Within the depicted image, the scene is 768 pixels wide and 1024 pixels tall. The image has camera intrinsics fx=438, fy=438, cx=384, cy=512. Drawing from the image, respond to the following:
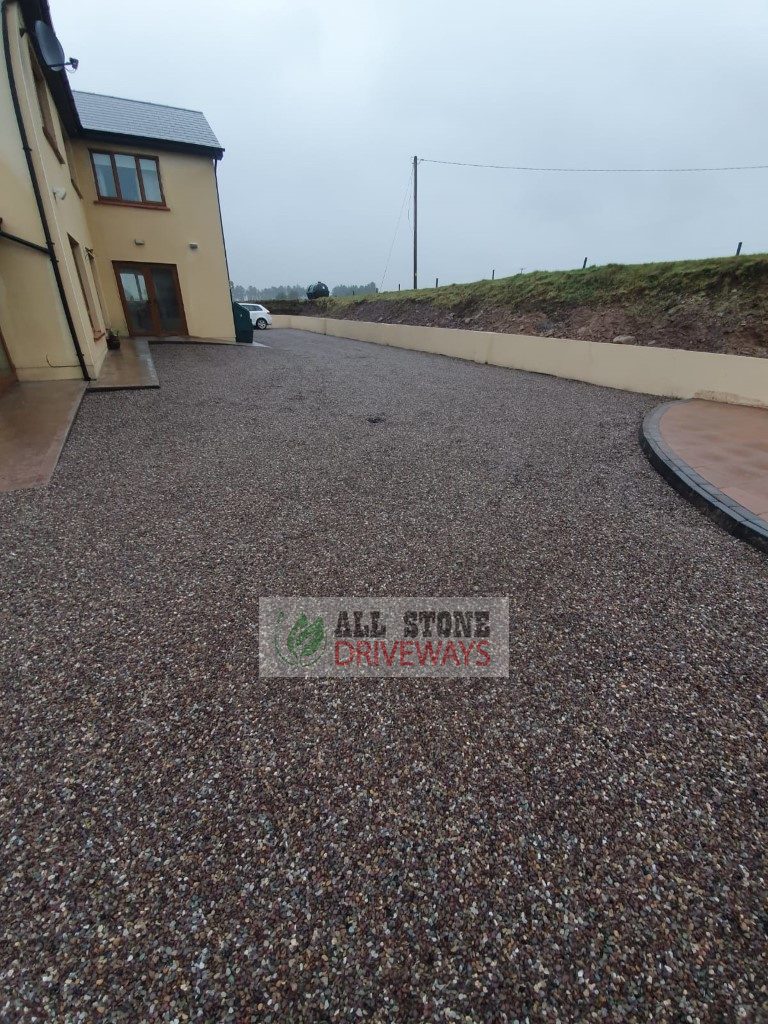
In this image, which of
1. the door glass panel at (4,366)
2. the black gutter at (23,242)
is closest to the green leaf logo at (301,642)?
the door glass panel at (4,366)

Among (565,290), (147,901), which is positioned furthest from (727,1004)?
(565,290)

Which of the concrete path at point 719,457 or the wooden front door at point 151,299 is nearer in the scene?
the concrete path at point 719,457

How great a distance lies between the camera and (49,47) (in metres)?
7.15

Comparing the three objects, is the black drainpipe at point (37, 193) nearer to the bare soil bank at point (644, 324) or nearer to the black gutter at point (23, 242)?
the black gutter at point (23, 242)

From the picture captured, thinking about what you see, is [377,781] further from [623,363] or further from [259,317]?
[259,317]

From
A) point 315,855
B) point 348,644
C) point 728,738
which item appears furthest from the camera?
point 348,644

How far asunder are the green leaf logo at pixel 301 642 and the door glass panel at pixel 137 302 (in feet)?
47.0

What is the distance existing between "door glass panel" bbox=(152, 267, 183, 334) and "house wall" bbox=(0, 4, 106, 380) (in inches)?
198

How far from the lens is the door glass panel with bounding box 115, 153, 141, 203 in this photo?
12.1m

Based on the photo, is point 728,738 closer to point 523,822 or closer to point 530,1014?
point 523,822

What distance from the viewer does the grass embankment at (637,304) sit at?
877 cm

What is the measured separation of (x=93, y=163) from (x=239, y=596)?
49.5 feet

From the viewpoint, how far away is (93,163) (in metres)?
11.8

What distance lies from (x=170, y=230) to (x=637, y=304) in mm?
13099
